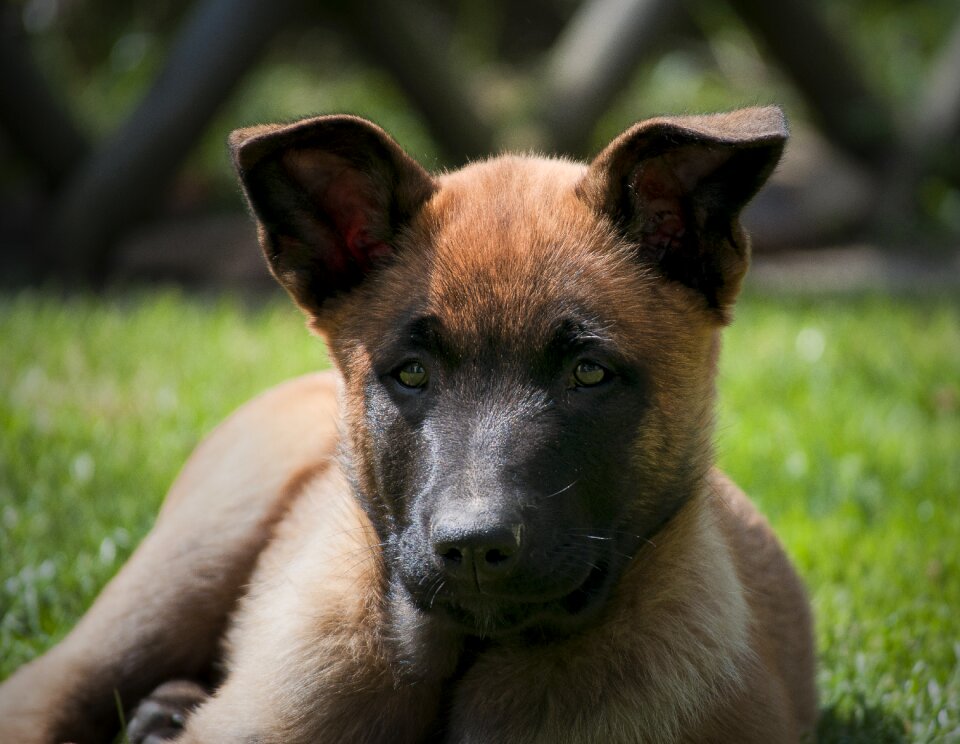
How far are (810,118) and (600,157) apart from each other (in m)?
9.27

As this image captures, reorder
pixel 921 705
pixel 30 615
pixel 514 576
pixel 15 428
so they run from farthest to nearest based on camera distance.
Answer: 1. pixel 15 428
2. pixel 30 615
3. pixel 921 705
4. pixel 514 576

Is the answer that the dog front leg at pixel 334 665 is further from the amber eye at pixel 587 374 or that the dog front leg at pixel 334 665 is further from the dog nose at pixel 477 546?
the amber eye at pixel 587 374

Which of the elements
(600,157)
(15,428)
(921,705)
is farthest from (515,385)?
(15,428)

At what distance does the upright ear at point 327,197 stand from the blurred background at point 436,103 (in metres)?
5.84

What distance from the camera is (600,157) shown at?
10.1ft

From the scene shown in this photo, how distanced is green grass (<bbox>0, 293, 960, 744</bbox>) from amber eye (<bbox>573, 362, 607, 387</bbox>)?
2.21 ft

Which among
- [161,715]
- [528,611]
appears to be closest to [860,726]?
[528,611]

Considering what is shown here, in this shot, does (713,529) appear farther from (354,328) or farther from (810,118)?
(810,118)

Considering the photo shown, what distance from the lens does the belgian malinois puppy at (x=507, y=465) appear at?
9.20 feet

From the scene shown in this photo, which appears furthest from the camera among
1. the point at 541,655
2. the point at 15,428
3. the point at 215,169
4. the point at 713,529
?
the point at 215,169

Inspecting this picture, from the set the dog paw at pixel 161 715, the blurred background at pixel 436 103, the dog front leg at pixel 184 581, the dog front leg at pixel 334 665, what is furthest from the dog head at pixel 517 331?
the blurred background at pixel 436 103

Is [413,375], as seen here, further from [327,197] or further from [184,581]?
[184,581]

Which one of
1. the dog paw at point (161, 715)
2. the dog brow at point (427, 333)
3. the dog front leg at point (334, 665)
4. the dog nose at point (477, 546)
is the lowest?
the dog paw at point (161, 715)

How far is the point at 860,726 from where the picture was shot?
11.9 feet
